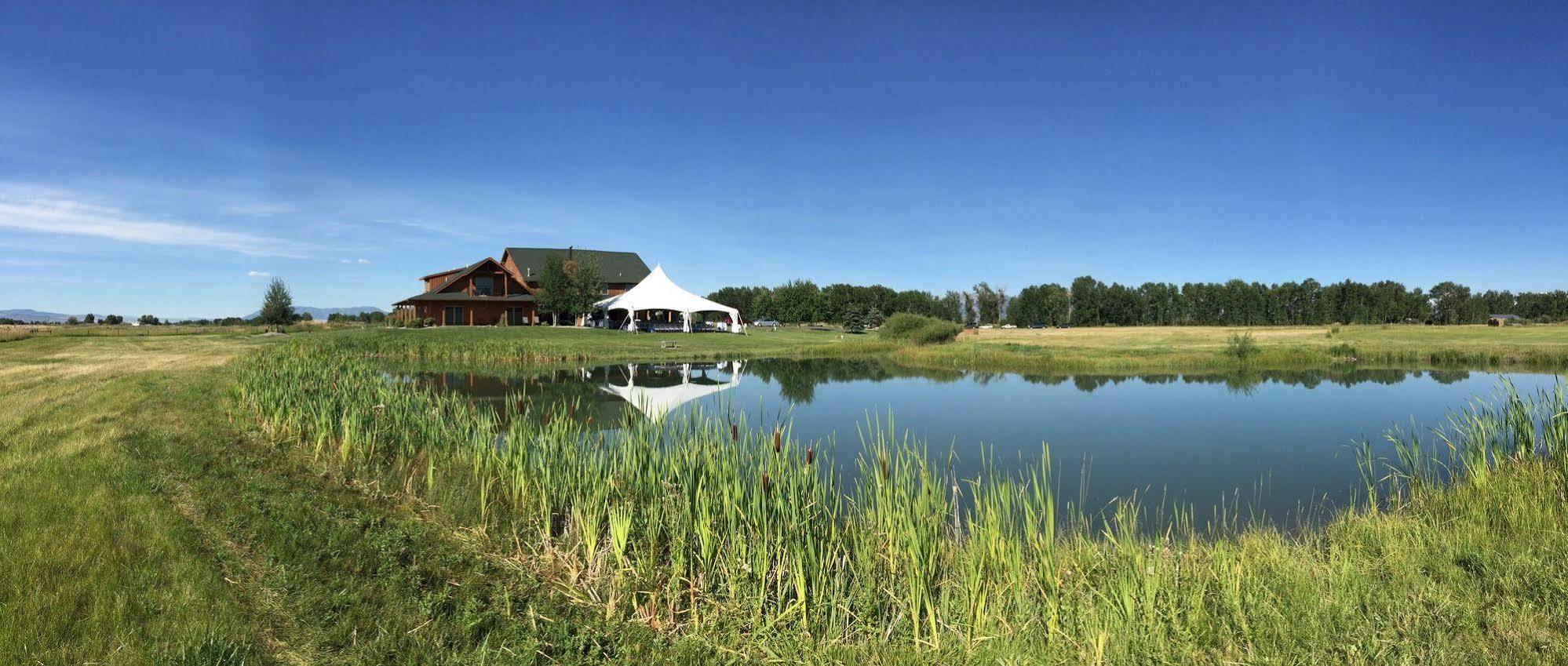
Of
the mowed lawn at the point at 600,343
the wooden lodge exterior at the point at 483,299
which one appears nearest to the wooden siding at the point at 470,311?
the wooden lodge exterior at the point at 483,299

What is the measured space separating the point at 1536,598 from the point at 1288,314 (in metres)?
112

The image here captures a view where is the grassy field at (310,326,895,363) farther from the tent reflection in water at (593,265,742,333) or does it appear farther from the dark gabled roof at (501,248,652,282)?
the dark gabled roof at (501,248,652,282)

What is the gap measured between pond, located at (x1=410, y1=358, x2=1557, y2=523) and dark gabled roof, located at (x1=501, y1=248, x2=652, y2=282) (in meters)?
31.0

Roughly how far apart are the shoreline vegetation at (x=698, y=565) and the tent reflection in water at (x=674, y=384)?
426 inches

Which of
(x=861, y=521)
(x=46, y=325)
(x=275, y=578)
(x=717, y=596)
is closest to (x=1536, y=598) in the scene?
(x=861, y=521)

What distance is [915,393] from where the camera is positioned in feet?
67.4

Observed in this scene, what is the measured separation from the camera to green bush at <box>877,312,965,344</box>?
1667 inches

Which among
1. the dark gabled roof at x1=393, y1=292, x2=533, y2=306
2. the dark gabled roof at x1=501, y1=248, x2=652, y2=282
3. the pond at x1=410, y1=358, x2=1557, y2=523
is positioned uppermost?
the dark gabled roof at x1=501, y1=248, x2=652, y2=282

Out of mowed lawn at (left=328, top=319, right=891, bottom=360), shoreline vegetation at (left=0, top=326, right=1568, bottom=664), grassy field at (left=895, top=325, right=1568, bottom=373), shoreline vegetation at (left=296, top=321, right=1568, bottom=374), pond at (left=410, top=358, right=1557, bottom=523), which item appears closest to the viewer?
shoreline vegetation at (left=0, top=326, right=1568, bottom=664)

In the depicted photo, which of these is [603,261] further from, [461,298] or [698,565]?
[698,565]

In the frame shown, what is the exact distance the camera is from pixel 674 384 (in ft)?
80.5

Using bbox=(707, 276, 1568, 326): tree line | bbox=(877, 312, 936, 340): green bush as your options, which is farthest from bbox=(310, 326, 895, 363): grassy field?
bbox=(707, 276, 1568, 326): tree line

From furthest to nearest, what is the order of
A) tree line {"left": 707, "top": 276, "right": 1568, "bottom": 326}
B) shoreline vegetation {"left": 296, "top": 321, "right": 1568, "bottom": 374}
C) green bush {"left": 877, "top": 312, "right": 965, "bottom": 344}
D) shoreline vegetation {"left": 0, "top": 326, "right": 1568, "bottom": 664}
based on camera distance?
tree line {"left": 707, "top": 276, "right": 1568, "bottom": 326}
green bush {"left": 877, "top": 312, "right": 965, "bottom": 344}
shoreline vegetation {"left": 296, "top": 321, "right": 1568, "bottom": 374}
shoreline vegetation {"left": 0, "top": 326, "right": 1568, "bottom": 664}

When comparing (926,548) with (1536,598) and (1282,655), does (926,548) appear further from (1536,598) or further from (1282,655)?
(1536,598)
